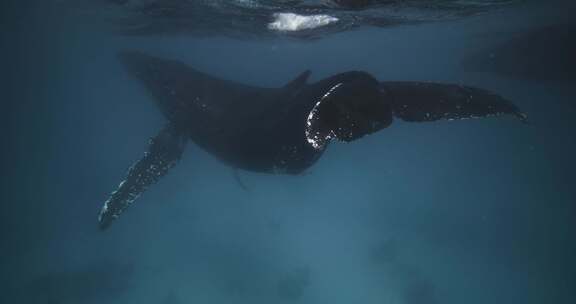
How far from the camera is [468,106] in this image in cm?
396

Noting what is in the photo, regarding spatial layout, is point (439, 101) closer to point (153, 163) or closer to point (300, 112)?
point (300, 112)

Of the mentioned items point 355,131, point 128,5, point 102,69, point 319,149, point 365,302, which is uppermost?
point 355,131

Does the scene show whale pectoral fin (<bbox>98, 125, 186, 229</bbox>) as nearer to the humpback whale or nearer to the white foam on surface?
the humpback whale

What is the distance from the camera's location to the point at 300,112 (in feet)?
13.5

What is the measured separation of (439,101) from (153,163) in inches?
305

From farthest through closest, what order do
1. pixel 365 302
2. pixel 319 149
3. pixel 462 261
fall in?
pixel 462 261, pixel 365 302, pixel 319 149

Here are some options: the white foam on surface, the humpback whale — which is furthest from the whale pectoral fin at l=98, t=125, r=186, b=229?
the white foam on surface

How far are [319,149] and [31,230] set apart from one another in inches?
1577

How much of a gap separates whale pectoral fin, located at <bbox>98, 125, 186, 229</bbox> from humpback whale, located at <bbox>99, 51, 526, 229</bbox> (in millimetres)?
546

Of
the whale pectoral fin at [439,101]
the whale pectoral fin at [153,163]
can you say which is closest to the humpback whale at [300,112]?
the whale pectoral fin at [439,101]

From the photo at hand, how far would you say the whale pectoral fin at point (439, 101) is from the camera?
392cm

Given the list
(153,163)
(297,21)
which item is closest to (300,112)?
(153,163)

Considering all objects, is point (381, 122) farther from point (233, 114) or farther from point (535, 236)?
point (535, 236)

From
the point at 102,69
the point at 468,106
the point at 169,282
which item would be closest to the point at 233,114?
the point at 468,106
